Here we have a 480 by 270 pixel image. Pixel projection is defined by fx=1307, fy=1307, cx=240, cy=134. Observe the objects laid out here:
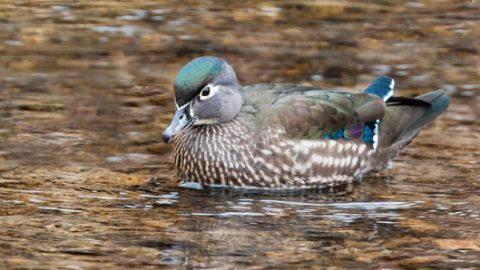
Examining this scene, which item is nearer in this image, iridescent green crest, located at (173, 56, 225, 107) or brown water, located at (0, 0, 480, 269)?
brown water, located at (0, 0, 480, 269)

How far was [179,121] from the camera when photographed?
9.41 meters

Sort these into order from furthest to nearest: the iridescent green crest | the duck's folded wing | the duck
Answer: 1. the duck's folded wing
2. the duck
3. the iridescent green crest

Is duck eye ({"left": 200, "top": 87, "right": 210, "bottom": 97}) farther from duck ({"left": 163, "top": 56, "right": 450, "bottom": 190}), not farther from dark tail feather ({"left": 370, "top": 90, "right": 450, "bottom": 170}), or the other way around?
dark tail feather ({"left": 370, "top": 90, "right": 450, "bottom": 170})

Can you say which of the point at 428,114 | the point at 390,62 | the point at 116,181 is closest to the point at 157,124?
the point at 116,181

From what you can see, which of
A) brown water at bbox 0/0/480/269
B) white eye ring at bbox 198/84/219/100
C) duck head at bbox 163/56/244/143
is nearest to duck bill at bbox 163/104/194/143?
duck head at bbox 163/56/244/143

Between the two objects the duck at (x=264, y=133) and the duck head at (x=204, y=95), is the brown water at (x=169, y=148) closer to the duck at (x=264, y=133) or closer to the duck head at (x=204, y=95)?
the duck at (x=264, y=133)

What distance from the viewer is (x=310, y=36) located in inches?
564

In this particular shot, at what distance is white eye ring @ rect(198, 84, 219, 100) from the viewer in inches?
377

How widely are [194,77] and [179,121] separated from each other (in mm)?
339

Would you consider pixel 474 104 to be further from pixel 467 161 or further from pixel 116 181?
pixel 116 181

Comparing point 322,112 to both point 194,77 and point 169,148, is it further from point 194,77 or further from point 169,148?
point 169,148

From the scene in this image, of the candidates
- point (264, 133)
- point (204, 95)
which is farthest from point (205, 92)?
point (264, 133)

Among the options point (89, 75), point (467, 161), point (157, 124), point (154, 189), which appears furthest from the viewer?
point (89, 75)

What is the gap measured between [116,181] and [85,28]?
5.17 m
